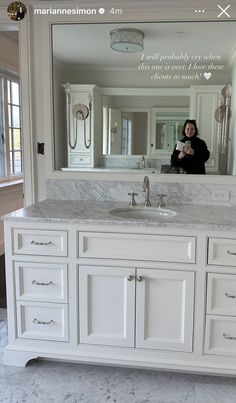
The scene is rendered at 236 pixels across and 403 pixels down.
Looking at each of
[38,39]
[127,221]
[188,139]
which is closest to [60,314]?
[127,221]

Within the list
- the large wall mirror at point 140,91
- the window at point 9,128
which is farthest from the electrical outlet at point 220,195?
the window at point 9,128

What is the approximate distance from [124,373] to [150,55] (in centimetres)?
197

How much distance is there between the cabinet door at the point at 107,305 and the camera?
2.11 metres

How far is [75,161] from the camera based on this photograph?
8.80 feet

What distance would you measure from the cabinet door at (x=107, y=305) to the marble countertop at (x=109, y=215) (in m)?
0.27

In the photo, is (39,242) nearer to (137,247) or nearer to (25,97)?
(137,247)

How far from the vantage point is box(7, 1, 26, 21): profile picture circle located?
239 centimetres

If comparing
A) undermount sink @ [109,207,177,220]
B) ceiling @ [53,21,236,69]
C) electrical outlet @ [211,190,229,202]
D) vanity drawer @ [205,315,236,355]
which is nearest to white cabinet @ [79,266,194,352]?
vanity drawer @ [205,315,236,355]

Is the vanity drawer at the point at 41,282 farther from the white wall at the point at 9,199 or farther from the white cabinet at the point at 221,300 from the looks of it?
the white wall at the point at 9,199

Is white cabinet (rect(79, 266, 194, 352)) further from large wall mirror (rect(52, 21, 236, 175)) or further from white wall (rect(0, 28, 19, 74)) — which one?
white wall (rect(0, 28, 19, 74))

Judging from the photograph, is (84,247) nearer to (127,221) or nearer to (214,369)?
(127,221)

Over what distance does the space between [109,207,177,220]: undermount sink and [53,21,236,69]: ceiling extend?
94 cm

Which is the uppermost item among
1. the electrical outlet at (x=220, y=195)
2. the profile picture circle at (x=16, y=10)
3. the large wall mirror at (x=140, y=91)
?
the profile picture circle at (x=16, y=10)

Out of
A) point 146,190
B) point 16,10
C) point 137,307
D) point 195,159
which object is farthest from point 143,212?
point 16,10
